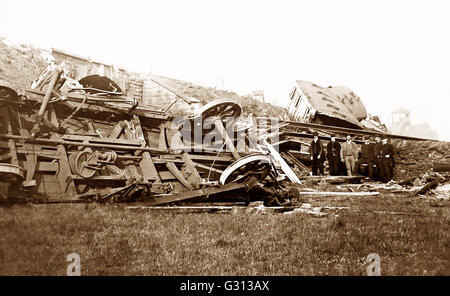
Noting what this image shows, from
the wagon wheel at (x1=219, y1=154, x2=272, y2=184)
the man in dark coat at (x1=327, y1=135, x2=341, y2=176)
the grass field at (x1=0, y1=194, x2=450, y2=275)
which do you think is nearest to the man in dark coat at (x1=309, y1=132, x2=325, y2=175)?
the man in dark coat at (x1=327, y1=135, x2=341, y2=176)

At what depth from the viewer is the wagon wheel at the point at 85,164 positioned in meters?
7.58

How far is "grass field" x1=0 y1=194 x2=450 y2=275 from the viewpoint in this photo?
412 centimetres

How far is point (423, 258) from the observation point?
174 inches

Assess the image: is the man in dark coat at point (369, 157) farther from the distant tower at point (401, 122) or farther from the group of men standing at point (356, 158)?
the distant tower at point (401, 122)

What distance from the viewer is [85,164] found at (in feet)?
25.0

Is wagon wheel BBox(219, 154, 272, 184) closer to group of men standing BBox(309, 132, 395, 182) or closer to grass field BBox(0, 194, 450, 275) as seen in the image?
grass field BBox(0, 194, 450, 275)

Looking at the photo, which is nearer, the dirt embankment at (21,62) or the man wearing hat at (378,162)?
the man wearing hat at (378,162)

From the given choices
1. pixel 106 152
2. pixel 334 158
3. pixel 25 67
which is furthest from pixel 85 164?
pixel 25 67

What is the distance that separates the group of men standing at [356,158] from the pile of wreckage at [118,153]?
4666mm

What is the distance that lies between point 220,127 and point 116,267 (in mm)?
5883

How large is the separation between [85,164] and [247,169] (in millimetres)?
3581

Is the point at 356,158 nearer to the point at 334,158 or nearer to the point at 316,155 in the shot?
the point at 334,158

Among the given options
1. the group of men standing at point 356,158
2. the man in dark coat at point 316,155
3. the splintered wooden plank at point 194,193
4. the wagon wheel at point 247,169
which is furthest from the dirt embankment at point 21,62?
the group of men standing at point 356,158
